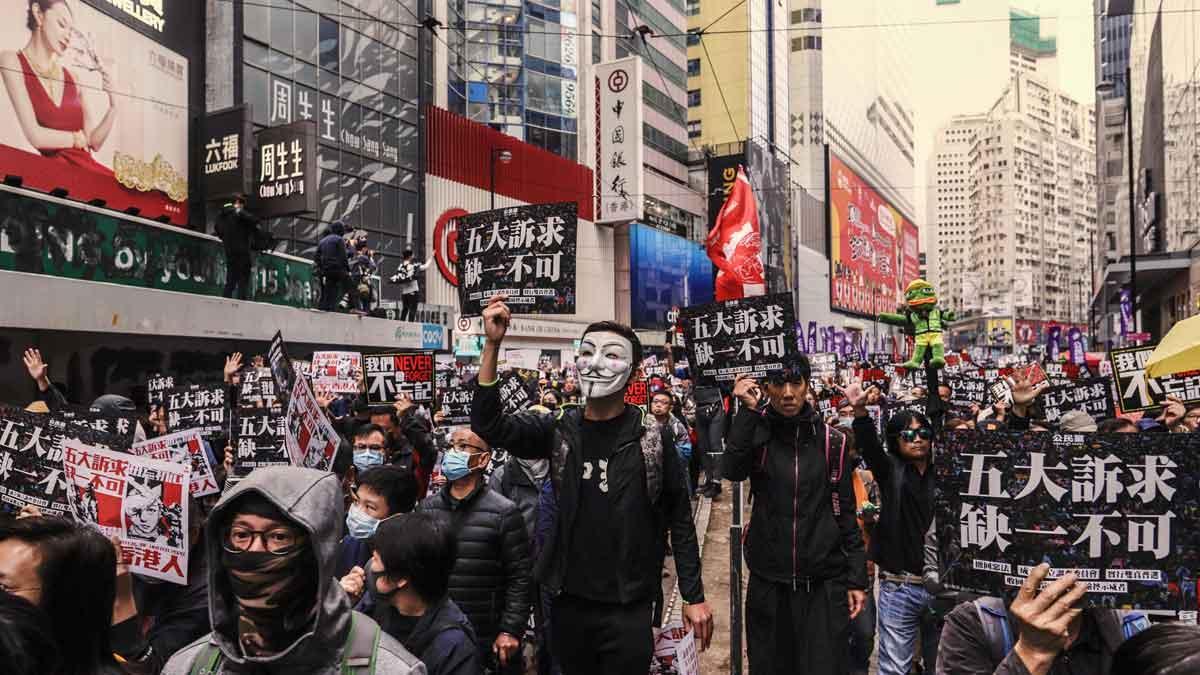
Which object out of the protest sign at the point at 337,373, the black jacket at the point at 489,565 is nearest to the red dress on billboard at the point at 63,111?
the protest sign at the point at 337,373


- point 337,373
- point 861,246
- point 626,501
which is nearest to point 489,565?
point 626,501

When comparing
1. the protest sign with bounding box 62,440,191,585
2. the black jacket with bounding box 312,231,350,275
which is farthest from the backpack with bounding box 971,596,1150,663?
the black jacket with bounding box 312,231,350,275

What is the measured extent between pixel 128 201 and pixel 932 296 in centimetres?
1560

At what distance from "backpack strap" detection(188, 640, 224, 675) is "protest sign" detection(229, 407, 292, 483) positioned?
4.33 meters

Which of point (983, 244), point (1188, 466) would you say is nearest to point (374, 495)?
point (1188, 466)

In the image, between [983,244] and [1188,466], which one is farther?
[983,244]

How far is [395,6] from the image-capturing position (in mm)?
27250

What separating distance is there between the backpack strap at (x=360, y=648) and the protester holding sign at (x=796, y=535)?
2.58 meters

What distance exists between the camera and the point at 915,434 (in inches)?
207

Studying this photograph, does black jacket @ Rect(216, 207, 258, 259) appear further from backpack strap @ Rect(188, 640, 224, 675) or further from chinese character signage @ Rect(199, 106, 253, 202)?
backpack strap @ Rect(188, 640, 224, 675)

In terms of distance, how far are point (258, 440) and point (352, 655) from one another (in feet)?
15.8

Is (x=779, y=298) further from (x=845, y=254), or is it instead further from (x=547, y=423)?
(x=845, y=254)

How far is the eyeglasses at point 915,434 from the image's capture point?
526cm

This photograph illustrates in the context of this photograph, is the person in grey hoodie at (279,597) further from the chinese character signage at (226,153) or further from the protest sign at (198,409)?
the chinese character signage at (226,153)
